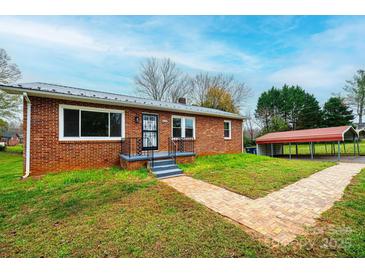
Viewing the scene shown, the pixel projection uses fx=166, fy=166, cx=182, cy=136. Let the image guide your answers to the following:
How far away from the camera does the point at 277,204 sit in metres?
3.75

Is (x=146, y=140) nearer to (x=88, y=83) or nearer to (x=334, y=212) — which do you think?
(x=334, y=212)

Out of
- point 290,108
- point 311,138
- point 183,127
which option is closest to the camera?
point 183,127

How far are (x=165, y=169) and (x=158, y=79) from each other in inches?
855

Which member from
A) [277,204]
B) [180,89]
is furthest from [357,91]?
[277,204]

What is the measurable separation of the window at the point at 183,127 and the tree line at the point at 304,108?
24817 millimetres

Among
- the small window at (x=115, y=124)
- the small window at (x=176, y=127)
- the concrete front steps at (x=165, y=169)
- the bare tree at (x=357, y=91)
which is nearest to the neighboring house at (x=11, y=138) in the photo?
the small window at (x=115, y=124)

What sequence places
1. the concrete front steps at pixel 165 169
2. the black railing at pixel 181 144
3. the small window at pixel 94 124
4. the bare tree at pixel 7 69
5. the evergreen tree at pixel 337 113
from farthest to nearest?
the evergreen tree at pixel 337 113 < the bare tree at pixel 7 69 < the black railing at pixel 181 144 < the small window at pixel 94 124 < the concrete front steps at pixel 165 169

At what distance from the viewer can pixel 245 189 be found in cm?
475

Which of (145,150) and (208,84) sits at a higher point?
(208,84)

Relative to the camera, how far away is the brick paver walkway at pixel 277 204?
110 inches

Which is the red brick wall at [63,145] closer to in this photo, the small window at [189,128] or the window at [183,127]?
the window at [183,127]

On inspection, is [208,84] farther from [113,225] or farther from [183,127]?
[113,225]

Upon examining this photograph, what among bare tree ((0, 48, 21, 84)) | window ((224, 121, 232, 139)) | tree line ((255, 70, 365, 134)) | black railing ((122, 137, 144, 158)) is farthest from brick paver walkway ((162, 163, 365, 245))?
tree line ((255, 70, 365, 134))
